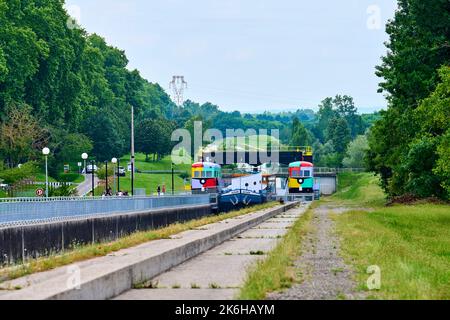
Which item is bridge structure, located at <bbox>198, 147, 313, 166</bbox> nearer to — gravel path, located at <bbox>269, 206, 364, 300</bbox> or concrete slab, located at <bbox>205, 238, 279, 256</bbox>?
concrete slab, located at <bbox>205, 238, 279, 256</bbox>

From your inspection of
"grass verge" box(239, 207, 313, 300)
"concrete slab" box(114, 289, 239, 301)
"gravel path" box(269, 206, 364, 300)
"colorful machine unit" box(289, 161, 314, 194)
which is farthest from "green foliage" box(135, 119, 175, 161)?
"concrete slab" box(114, 289, 239, 301)

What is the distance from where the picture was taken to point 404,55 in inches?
2574

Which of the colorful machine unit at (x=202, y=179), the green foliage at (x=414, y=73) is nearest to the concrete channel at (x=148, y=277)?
the green foliage at (x=414, y=73)

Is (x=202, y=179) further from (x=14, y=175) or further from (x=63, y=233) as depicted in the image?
(x=63, y=233)

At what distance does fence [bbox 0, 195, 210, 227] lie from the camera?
29406mm

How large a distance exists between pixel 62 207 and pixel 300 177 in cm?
8642

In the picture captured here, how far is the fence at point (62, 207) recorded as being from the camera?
29406 millimetres

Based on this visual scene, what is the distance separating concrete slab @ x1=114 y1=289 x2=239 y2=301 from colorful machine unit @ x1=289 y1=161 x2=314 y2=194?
105 meters

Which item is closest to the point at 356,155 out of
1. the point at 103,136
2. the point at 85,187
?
the point at 103,136

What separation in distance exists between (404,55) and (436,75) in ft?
11.1

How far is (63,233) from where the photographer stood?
99.7ft

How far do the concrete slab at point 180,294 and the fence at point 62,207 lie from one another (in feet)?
43.5
